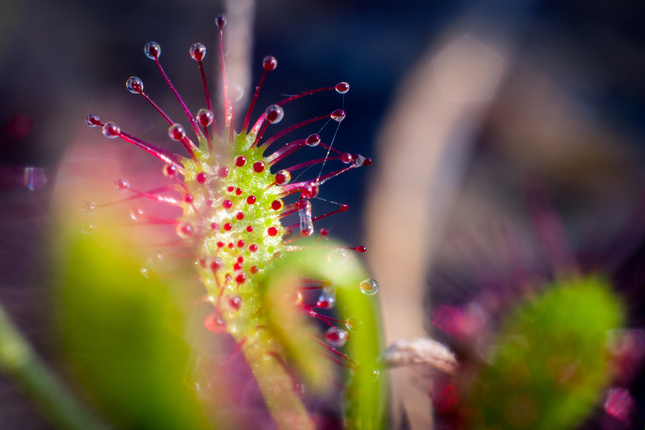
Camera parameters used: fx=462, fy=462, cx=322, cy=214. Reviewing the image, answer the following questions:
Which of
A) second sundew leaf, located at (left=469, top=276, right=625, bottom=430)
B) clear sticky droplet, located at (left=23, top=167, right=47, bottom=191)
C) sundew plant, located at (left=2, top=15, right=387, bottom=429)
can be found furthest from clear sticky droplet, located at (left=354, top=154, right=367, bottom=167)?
clear sticky droplet, located at (left=23, top=167, right=47, bottom=191)


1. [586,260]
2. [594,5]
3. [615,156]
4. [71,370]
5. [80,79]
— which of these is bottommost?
[71,370]

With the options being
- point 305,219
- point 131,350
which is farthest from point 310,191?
point 131,350

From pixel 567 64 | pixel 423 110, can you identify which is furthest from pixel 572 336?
pixel 567 64

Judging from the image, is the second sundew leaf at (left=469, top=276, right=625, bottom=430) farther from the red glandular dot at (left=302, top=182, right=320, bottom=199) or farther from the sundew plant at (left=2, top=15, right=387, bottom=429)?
the red glandular dot at (left=302, top=182, right=320, bottom=199)

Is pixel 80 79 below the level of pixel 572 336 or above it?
above

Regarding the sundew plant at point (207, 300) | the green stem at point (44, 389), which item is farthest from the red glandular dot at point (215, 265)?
the green stem at point (44, 389)

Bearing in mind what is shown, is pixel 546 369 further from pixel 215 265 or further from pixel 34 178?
pixel 34 178

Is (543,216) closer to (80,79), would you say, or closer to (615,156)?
(615,156)
